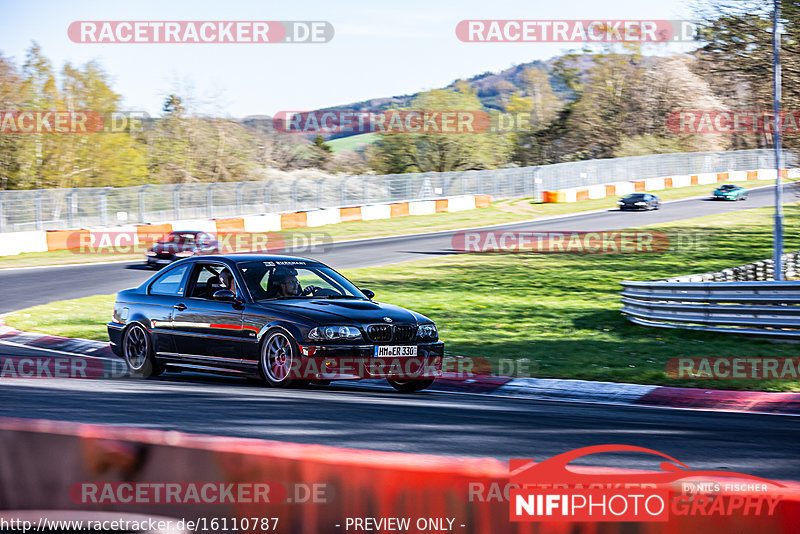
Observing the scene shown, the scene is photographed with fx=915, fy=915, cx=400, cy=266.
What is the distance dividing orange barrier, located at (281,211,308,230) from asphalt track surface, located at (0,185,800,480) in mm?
26777

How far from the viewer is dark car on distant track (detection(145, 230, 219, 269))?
85.6 ft

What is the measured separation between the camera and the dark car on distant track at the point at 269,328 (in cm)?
926

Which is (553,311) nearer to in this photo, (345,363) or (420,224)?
(345,363)

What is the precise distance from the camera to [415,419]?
7.36 m

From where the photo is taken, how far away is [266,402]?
811cm

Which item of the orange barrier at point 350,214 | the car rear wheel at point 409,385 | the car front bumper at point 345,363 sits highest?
the orange barrier at point 350,214

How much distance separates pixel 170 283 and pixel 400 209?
32.9 meters

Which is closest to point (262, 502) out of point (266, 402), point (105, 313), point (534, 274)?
point (266, 402)

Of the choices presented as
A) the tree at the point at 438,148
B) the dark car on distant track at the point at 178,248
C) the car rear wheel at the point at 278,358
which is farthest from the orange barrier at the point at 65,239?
the tree at the point at 438,148

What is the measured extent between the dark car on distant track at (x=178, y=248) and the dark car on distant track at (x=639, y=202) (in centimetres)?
2409
